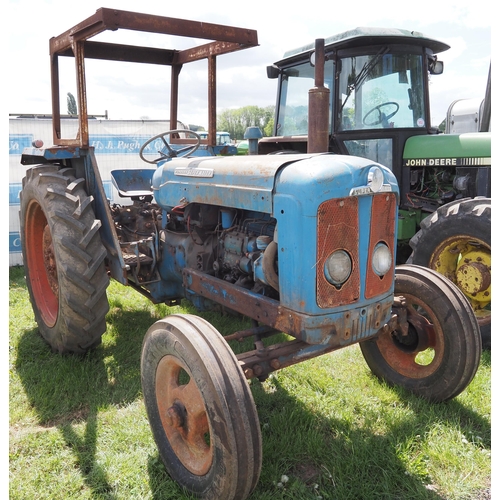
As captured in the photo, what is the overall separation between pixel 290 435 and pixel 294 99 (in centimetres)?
398

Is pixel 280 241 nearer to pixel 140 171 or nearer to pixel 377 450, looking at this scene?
pixel 377 450

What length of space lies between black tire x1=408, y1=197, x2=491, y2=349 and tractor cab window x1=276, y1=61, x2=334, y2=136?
79.0 inches

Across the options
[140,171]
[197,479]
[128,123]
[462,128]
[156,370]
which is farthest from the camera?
[462,128]

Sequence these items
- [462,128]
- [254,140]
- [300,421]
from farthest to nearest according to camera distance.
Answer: [462,128] < [254,140] < [300,421]

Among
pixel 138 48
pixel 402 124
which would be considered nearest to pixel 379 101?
pixel 402 124

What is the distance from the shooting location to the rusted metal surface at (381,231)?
2363 millimetres

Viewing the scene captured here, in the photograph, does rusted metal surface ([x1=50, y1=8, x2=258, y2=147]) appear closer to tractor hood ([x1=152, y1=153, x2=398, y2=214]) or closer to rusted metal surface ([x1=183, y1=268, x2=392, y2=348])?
tractor hood ([x1=152, y1=153, x2=398, y2=214])

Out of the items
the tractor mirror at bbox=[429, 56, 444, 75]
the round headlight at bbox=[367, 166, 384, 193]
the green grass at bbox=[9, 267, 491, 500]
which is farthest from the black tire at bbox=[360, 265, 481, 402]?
the tractor mirror at bbox=[429, 56, 444, 75]

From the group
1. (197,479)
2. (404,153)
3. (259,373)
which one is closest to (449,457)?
(259,373)

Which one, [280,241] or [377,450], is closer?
[280,241]

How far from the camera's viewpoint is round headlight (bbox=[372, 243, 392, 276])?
94.3 inches

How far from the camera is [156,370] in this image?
2.43 meters

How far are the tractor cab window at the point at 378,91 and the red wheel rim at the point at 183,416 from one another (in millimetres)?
3386

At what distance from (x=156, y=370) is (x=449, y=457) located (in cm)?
152
